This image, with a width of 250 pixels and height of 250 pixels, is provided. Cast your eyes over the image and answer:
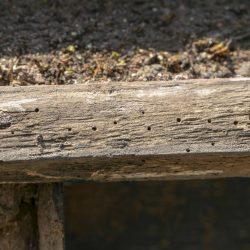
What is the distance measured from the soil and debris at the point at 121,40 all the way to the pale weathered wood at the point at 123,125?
0.20 meters

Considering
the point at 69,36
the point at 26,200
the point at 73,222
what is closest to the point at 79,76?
the point at 69,36

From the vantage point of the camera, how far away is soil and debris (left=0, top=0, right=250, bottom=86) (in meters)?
1.66

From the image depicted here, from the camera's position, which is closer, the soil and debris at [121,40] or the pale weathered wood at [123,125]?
the pale weathered wood at [123,125]

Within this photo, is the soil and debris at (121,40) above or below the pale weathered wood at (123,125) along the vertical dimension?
above

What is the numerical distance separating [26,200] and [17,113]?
0.32 meters

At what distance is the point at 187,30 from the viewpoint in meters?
1.86

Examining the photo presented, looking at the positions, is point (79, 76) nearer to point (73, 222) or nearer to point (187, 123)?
point (187, 123)

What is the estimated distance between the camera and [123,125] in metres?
1.40

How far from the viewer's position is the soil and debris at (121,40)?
166 centimetres

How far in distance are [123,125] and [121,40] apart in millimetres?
466

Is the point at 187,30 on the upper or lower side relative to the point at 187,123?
upper

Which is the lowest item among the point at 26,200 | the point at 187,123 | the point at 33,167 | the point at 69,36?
the point at 26,200

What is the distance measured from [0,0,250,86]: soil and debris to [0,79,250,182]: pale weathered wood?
198 mm

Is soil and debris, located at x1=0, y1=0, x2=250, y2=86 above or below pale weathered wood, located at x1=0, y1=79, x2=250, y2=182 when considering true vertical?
above
